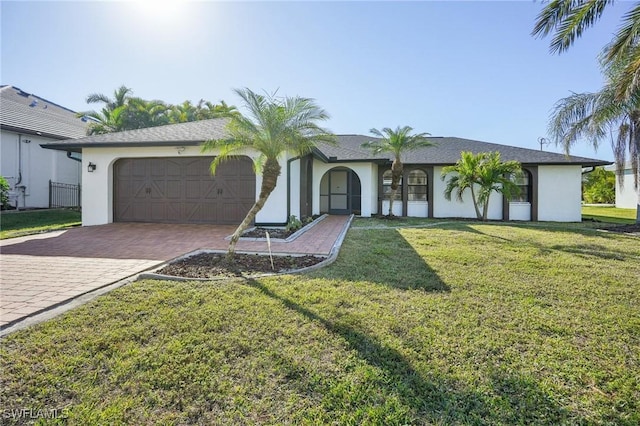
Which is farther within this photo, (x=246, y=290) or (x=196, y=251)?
(x=196, y=251)

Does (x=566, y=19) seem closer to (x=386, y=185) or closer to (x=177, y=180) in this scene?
(x=386, y=185)

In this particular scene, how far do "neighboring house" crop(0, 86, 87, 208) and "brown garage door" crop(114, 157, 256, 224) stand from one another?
4677mm

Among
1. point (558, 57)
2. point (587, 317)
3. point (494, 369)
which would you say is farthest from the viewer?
point (558, 57)

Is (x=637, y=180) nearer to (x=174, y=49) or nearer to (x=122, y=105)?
(x=174, y=49)

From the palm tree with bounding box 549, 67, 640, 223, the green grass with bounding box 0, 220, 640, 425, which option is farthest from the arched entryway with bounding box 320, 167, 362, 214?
the green grass with bounding box 0, 220, 640, 425

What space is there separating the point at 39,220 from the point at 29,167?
5.06 metres

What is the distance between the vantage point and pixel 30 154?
17.9 metres

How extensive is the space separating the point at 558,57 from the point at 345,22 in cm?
661

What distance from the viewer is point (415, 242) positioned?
9.87 meters

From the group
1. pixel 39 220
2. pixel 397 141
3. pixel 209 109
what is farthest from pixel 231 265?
pixel 209 109

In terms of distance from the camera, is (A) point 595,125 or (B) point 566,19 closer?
(B) point 566,19

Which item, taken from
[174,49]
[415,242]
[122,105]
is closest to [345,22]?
[174,49]

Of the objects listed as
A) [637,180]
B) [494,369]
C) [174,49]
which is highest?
[174,49]

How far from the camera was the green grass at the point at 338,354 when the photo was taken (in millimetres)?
2654
